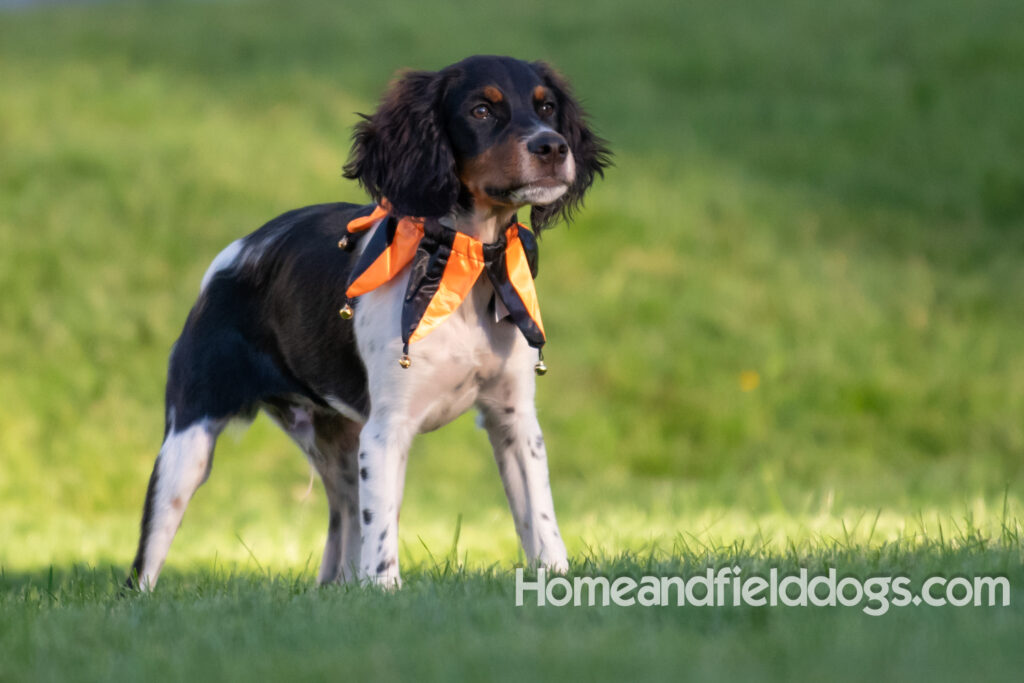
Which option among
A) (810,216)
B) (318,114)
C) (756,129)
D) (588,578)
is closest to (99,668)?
(588,578)

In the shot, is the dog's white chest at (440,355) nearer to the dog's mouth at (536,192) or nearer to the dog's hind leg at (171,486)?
the dog's mouth at (536,192)

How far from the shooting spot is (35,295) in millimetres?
10641

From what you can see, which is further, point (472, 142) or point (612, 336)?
point (612, 336)

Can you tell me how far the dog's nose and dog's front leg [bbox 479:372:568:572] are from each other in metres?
0.78

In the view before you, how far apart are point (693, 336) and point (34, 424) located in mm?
5369

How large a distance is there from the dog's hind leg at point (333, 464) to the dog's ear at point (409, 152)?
40.8 inches

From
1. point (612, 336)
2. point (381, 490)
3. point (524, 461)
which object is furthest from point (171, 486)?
point (612, 336)

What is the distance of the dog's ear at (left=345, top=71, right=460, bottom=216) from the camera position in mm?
4094

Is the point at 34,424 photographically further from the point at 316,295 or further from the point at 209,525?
the point at 316,295

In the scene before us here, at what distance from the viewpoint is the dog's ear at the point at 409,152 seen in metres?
4.09

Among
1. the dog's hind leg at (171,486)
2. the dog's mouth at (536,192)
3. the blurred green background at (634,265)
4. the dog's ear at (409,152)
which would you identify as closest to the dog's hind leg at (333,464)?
the dog's hind leg at (171,486)

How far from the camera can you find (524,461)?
13.8 ft

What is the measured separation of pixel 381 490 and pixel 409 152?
1126 millimetres

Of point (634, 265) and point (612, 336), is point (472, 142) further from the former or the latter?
point (634, 265)
